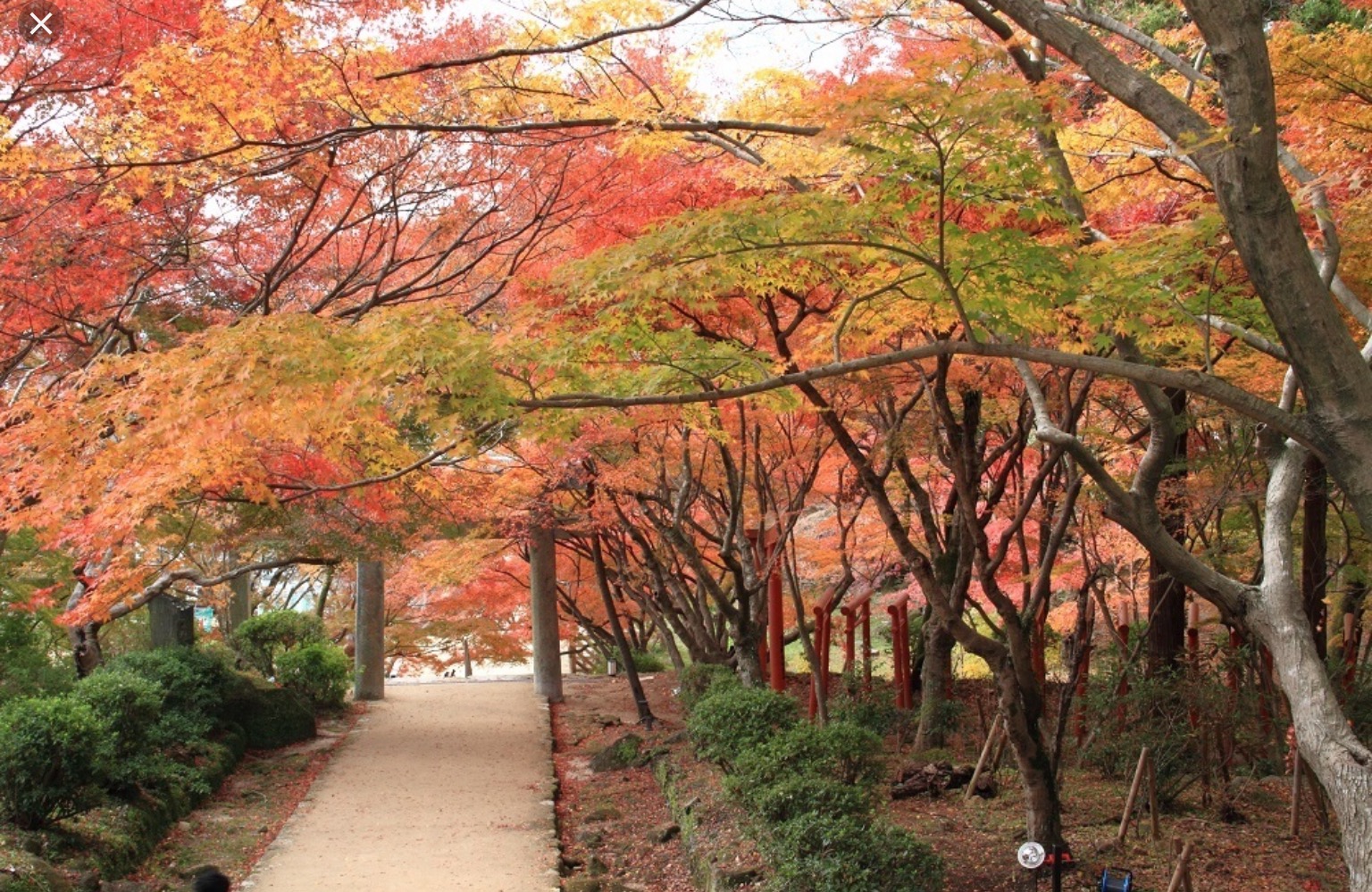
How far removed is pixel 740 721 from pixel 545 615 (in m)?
8.70

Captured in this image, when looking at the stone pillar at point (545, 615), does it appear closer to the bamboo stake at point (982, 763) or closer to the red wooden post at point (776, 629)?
the red wooden post at point (776, 629)

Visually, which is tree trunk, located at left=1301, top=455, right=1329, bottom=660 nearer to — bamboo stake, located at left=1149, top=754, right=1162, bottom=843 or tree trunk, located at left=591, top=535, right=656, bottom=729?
bamboo stake, located at left=1149, top=754, right=1162, bottom=843

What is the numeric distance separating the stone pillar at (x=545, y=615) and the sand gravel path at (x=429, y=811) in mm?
724

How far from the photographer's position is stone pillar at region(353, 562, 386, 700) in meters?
17.2

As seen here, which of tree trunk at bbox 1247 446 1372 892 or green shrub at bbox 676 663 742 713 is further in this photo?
green shrub at bbox 676 663 742 713

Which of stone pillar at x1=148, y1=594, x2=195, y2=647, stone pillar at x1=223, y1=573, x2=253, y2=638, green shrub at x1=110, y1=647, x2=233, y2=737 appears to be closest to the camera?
green shrub at x1=110, y1=647, x2=233, y2=737

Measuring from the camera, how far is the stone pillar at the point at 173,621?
1365 centimetres

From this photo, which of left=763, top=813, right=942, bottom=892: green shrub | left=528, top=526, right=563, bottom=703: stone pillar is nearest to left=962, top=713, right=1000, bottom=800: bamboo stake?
left=763, top=813, right=942, bottom=892: green shrub

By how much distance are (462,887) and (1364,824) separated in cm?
597

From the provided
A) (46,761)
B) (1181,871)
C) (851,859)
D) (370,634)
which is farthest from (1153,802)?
(370,634)

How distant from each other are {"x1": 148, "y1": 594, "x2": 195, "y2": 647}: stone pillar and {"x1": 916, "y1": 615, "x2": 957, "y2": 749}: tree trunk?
340 inches

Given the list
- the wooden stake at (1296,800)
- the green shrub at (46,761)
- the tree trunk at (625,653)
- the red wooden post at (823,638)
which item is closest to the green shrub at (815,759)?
the wooden stake at (1296,800)

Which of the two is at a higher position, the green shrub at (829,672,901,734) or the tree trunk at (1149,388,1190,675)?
the tree trunk at (1149,388,1190,675)

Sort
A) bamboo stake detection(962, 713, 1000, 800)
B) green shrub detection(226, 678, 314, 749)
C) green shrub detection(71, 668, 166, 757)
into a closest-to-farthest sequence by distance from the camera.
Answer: bamboo stake detection(962, 713, 1000, 800)
green shrub detection(71, 668, 166, 757)
green shrub detection(226, 678, 314, 749)
